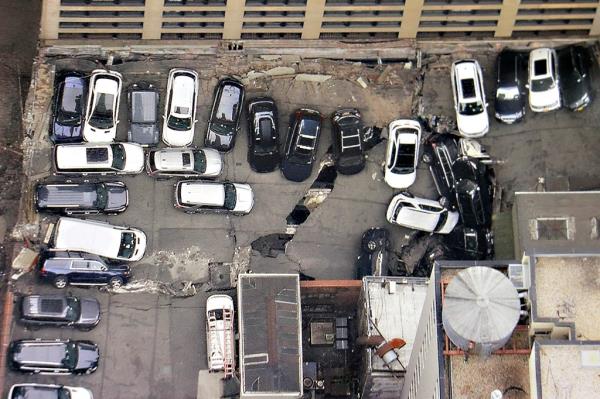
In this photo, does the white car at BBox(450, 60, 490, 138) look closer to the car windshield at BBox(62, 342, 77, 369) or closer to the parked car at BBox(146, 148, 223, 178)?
the parked car at BBox(146, 148, 223, 178)

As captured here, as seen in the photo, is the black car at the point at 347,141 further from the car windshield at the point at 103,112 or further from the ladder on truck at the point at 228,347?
the car windshield at the point at 103,112

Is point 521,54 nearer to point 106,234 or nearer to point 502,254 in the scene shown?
point 502,254

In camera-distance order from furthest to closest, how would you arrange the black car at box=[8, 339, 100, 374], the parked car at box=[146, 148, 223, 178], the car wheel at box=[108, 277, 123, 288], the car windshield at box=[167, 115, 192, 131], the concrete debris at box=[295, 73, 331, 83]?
the concrete debris at box=[295, 73, 331, 83] < the car windshield at box=[167, 115, 192, 131] < the parked car at box=[146, 148, 223, 178] < the car wheel at box=[108, 277, 123, 288] < the black car at box=[8, 339, 100, 374]

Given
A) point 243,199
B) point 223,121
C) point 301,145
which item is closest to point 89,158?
point 223,121

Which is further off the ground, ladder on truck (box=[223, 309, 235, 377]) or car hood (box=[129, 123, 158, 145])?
car hood (box=[129, 123, 158, 145])

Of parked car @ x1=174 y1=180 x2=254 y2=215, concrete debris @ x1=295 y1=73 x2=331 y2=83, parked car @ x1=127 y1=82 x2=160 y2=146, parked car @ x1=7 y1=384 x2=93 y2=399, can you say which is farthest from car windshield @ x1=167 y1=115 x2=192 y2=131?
parked car @ x1=7 y1=384 x2=93 y2=399

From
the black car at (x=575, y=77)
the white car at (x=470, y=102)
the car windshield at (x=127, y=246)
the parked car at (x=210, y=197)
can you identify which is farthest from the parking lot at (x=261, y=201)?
the white car at (x=470, y=102)

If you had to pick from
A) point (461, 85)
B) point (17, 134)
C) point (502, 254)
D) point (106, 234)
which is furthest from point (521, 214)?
point (17, 134)
